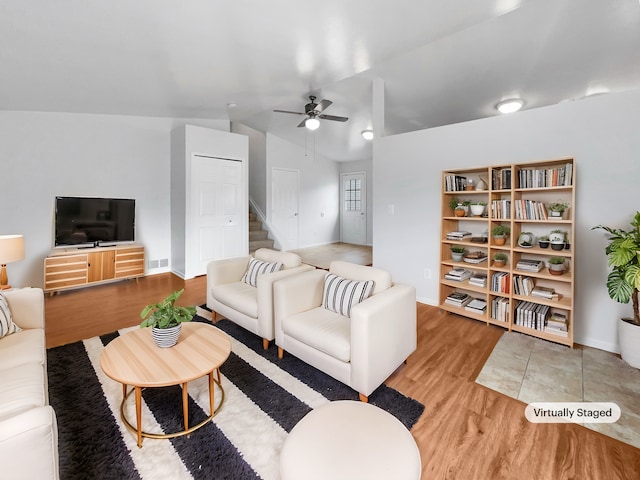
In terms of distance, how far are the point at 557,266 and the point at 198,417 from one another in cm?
313

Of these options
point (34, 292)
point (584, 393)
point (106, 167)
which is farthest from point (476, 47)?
point (106, 167)

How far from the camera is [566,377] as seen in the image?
2230mm

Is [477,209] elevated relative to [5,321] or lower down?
elevated

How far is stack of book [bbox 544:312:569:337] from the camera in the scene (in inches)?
108

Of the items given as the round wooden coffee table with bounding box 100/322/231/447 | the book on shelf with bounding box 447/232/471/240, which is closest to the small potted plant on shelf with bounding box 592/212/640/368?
the book on shelf with bounding box 447/232/471/240

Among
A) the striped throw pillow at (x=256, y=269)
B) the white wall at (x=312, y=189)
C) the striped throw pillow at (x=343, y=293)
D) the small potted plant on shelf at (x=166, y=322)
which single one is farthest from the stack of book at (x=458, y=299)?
the white wall at (x=312, y=189)

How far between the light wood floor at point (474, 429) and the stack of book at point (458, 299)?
12.6 inches

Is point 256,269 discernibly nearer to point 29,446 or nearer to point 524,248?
point 29,446

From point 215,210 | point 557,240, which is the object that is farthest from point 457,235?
point 215,210

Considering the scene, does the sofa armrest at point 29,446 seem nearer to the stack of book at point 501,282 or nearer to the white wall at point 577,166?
the stack of book at point 501,282

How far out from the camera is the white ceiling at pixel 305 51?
89.7 inches

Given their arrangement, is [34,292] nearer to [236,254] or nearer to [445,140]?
[236,254]

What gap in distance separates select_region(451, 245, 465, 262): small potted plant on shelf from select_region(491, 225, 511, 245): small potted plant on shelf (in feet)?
1.23

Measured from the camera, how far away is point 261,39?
106 inches
